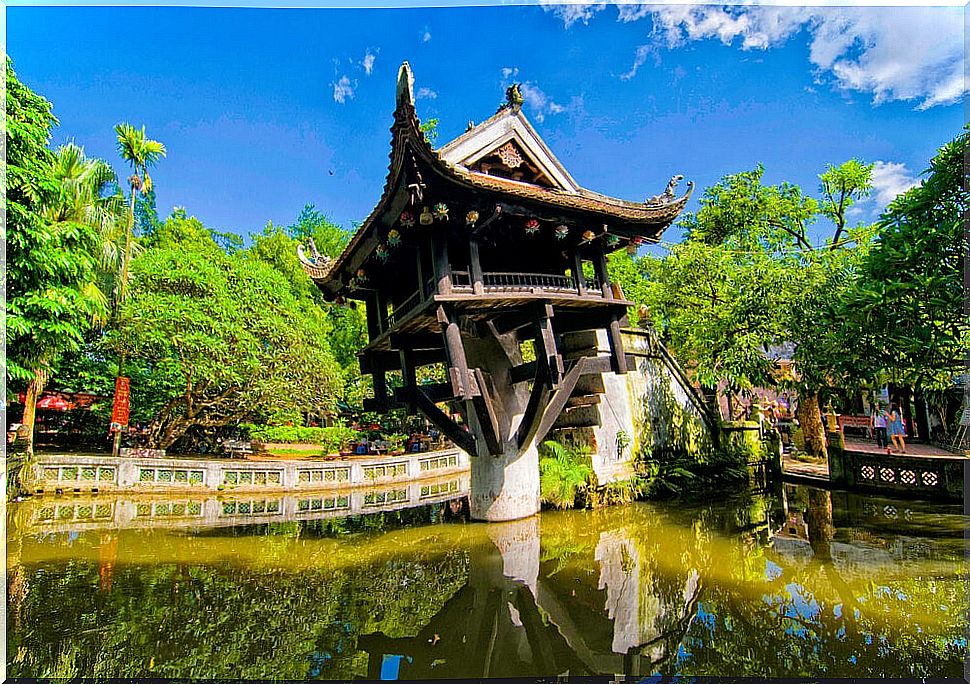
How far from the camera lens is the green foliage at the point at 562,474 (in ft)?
31.4

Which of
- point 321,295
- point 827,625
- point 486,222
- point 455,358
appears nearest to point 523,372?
point 455,358

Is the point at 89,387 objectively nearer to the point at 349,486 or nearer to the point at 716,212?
the point at 349,486

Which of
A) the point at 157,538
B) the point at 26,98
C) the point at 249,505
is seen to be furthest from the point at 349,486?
the point at 26,98

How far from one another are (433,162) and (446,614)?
5.02 m

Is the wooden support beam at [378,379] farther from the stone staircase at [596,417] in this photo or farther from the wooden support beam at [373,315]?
the stone staircase at [596,417]

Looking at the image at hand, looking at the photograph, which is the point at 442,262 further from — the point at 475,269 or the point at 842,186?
the point at 842,186

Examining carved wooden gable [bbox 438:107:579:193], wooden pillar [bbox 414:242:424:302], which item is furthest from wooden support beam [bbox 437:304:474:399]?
carved wooden gable [bbox 438:107:579:193]

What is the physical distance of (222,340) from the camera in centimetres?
1407

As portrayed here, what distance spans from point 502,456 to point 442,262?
3354mm

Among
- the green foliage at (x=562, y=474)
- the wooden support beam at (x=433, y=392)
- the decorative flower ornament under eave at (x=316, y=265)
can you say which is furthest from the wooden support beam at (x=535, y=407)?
the decorative flower ornament under eave at (x=316, y=265)

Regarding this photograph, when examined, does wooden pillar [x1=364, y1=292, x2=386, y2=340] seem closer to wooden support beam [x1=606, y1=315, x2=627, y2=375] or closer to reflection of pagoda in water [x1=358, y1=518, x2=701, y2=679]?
wooden support beam [x1=606, y1=315, x2=627, y2=375]

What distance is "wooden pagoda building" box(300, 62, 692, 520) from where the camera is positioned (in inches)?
274

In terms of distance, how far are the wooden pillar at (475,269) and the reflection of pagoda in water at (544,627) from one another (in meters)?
3.56

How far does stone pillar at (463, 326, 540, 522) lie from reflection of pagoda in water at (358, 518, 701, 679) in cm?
229
